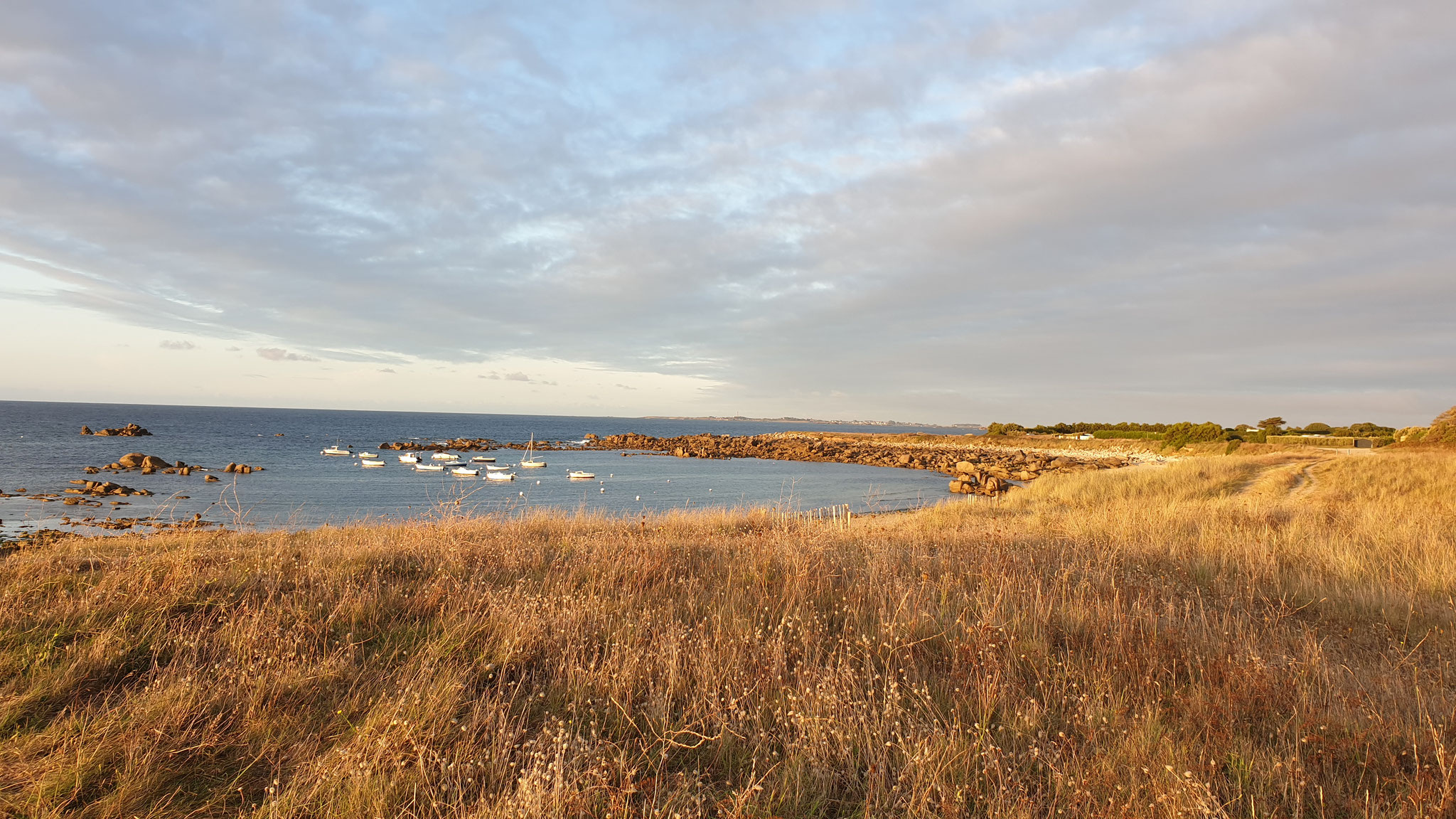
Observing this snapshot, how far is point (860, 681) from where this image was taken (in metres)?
4.49

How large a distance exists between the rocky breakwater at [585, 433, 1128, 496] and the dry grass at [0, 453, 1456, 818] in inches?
1159

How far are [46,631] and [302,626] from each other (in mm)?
1872

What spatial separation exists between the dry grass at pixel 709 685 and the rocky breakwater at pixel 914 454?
1159 inches

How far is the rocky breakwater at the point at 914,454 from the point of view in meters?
44.9

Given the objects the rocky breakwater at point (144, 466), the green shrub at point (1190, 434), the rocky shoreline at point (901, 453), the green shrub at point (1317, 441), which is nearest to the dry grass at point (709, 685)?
the rocky shoreline at point (901, 453)

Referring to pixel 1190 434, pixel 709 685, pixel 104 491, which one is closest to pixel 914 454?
pixel 1190 434

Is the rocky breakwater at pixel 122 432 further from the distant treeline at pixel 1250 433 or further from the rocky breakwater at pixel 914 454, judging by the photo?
the distant treeline at pixel 1250 433

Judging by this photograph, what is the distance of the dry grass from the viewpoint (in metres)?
3.19

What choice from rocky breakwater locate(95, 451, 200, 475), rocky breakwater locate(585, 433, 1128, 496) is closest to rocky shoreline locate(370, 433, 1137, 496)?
rocky breakwater locate(585, 433, 1128, 496)

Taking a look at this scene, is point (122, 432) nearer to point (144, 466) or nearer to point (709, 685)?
point (144, 466)

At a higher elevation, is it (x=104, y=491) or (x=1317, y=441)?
(x=1317, y=441)

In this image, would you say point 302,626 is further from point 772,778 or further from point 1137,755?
point 1137,755

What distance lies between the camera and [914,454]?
67.9 metres

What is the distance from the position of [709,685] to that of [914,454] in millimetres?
66830
